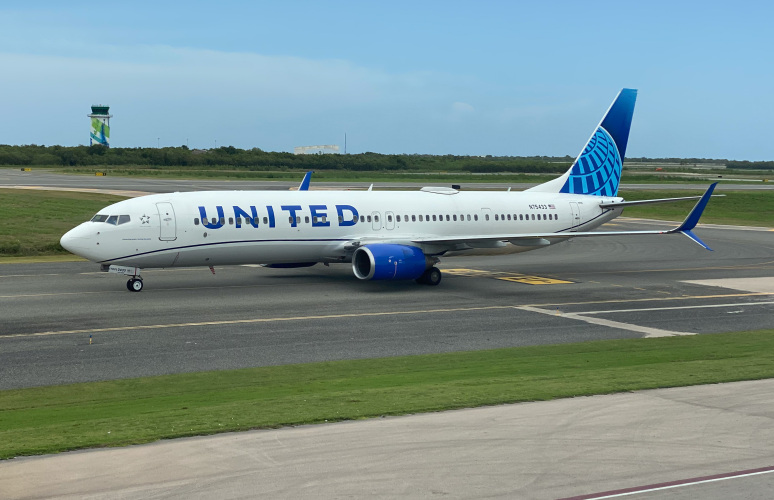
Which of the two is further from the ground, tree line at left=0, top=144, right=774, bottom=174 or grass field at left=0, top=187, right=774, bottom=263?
tree line at left=0, top=144, right=774, bottom=174

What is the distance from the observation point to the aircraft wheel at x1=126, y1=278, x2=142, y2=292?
33.6m

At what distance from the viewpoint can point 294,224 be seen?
116ft

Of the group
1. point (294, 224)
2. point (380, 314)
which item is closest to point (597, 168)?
point (294, 224)

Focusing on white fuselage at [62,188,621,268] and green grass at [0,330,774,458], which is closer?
green grass at [0,330,774,458]

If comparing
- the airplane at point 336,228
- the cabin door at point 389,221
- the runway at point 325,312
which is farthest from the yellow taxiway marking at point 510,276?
the cabin door at point 389,221

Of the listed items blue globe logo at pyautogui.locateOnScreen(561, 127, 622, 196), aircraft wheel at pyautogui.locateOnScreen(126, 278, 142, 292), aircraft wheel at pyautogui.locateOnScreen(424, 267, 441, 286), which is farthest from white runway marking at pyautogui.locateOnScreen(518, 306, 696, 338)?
blue globe logo at pyautogui.locateOnScreen(561, 127, 622, 196)

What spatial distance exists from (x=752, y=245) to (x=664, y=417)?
42.9 meters

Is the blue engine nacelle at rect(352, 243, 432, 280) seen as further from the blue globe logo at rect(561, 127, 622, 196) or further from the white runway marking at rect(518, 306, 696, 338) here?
the blue globe logo at rect(561, 127, 622, 196)

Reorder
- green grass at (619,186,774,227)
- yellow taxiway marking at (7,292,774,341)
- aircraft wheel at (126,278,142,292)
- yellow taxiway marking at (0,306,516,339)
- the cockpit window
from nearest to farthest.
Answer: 1. yellow taxiway marking at (0,306,516,339)
2. yellow taxiway marking at (7,292,774,341)
3. the cockpit window
4. aircraft wheel at (126,278,142,292)
5. green grass at (619,186,774,227)

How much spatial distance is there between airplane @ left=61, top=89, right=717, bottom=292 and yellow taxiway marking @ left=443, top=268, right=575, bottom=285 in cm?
146

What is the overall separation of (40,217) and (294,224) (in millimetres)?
28243

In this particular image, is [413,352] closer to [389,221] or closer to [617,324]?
[617,324]

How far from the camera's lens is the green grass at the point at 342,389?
15.9 metres

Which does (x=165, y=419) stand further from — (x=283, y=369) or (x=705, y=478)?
(x=705, y=478)
